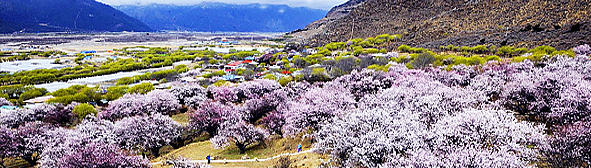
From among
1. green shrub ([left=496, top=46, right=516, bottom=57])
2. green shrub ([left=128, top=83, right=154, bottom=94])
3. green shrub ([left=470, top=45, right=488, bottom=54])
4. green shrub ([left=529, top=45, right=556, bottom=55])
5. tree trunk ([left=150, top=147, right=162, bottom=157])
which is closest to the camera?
tree trunk ([left=150, top=147, right=162, bottom=157])

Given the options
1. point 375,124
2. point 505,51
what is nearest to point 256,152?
point 375,124

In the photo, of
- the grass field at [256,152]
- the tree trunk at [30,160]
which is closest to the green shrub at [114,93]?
the tree trunk at [30,160]

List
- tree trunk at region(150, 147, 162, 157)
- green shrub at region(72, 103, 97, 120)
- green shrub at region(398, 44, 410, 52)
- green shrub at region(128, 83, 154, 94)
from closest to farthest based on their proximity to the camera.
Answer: tree trunk at region(150, 147, 162, 157) < green shrub at region(72, 103, 97, 120) < green shrub at region(128, 83, 154, 94) < green shrub at region(398, 44, 410, 52)

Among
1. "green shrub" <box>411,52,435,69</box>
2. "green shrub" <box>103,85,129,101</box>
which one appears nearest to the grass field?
"green shrub" <box>103,85,129,101</box>

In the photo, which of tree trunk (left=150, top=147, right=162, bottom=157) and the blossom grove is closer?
the blossom grove

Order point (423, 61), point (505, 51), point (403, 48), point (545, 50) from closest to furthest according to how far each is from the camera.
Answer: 1. point (545, 50)
2. point (423, 61)
3. point (505, 51)
4. point (403, 48)

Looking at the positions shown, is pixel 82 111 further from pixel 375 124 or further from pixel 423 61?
pixel 423 61

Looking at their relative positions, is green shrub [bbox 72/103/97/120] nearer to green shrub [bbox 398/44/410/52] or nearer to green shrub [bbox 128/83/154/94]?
green shrub [bbox 128/83/154/94]

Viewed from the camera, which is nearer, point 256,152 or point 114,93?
point 256,152

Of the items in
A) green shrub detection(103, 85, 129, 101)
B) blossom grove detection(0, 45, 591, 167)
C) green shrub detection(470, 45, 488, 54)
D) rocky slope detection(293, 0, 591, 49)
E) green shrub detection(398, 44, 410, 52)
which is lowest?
green shrub detection(103, 85, 129, 101)
